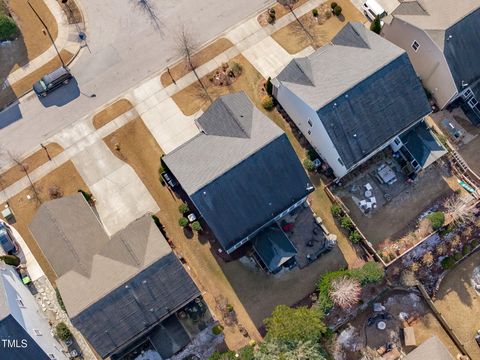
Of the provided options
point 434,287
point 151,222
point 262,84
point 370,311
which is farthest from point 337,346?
point 262,84

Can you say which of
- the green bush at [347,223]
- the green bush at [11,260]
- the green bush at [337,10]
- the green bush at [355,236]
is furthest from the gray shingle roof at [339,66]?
the green bush at [11,260]

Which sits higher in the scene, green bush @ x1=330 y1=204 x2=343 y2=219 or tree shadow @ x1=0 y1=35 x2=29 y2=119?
tree shadow @ x1=0 y1=35 x2=29 y2=119

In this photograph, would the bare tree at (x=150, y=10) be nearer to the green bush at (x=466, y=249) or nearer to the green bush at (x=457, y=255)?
the green bush at (x=457, y=255)

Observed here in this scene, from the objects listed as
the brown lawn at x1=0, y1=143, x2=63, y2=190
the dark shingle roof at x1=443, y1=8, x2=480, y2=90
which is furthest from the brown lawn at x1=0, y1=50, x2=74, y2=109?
the dark shingle roof at x1=443, y1=8, x2=480, y2=90

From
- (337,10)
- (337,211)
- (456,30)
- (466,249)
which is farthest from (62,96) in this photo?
(466,249)

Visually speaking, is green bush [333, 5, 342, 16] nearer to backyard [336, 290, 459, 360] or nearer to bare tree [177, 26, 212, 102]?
bare tree [177, 26, 212, 102]

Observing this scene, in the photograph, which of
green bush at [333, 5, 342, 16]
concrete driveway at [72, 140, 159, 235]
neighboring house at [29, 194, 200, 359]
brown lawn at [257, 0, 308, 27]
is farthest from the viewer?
brown lawn at [257, 0, 308, 27]
